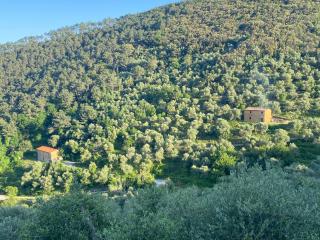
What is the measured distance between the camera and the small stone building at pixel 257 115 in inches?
2159

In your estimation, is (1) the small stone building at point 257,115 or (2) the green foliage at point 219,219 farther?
(1) the small stone building at point 257,115

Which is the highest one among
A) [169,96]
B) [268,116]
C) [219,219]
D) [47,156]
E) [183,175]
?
[169,96]

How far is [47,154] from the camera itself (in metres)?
60.6

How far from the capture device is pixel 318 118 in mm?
50656

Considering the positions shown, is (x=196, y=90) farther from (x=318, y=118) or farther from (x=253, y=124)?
(x=318, y=118)

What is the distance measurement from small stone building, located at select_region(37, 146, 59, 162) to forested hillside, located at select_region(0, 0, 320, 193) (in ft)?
6.41

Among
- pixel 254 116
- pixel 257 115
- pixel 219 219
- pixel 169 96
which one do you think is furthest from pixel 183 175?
pixel 219 219

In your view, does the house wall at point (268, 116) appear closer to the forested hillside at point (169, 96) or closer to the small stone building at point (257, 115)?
the small stone building at point (257, 115)

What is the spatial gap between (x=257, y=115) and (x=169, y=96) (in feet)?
55.1

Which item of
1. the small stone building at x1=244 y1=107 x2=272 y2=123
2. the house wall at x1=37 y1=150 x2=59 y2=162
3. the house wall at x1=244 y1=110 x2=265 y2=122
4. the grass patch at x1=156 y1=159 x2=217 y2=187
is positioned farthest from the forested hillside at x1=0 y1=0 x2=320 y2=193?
the house wall at x1=37 y1=150 x2=59 y2=162

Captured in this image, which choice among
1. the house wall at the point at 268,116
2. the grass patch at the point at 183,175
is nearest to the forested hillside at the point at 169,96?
the grass patch at the point at 183,175

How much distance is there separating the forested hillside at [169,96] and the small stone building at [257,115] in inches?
53.6

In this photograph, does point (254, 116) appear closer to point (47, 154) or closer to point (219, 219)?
point (47, 154)

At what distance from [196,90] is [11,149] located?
34694mm
